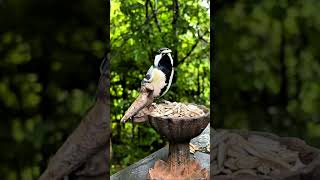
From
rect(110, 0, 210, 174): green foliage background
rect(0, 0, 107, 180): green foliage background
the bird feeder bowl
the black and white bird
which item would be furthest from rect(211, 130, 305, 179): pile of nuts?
rect(110, 0, 210, 174): green foliage background

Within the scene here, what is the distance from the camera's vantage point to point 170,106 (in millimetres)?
1964

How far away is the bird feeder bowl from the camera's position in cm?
187

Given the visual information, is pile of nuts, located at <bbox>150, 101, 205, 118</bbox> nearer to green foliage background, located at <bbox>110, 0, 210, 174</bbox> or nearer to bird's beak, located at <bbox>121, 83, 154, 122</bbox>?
bird's beak, located at <bbox>121, 83, 154, 122</bbox>

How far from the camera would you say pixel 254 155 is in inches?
68.9

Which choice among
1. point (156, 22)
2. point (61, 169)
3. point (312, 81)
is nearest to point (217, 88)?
point (312, 81)

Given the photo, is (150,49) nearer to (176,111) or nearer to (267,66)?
(176,111)

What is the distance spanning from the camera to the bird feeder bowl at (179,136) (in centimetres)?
187

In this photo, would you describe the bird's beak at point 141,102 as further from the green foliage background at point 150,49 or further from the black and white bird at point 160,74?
the green foliage background at point 150,49

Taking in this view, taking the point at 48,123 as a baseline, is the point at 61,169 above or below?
below

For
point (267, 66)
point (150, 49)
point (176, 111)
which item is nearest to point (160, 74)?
point (176, 111)

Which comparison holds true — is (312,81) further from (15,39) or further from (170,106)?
(15,39)

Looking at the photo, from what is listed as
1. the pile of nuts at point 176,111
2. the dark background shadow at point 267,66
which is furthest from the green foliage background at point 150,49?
the dark background shadow at point 267,66

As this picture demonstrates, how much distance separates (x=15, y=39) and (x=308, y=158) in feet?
3.74

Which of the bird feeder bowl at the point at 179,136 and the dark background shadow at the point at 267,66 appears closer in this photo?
the dark background shadow at the point at 267,66
